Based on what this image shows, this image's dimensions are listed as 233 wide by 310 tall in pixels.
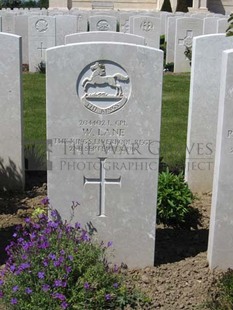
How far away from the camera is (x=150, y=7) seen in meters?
42.7

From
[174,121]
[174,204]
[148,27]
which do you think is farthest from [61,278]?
[148,27]

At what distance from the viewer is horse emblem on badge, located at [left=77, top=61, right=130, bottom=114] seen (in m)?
3.87

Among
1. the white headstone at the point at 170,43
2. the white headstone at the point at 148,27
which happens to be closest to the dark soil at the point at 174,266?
the white headstone at the point at 148,27

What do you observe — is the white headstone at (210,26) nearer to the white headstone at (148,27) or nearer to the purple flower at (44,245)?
the white headstone at (148,27)

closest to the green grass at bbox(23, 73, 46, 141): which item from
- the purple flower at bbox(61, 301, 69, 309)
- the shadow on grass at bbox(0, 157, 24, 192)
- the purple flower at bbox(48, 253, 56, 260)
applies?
the shadow on grass at bbox(0, 157, 24, 192)

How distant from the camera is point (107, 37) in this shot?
5.86m

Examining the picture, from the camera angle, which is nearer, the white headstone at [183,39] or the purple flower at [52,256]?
the purple flower at [52,256]

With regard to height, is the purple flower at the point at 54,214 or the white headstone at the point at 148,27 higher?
the white headstone at the point at 148,27

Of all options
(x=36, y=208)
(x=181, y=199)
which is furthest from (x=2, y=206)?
(x=181, y=199)

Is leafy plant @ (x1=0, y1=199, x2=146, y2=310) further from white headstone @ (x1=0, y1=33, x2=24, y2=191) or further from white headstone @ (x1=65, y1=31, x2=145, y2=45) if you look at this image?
white headstone @ (x1=65, y1=31, x2=145, y2=45)

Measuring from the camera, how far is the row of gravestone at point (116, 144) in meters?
3.85

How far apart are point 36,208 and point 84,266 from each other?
5.61 ft

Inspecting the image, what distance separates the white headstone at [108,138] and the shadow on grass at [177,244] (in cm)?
26

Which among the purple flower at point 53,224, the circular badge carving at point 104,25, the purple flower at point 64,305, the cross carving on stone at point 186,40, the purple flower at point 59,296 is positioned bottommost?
the purple flower at point 64,305
